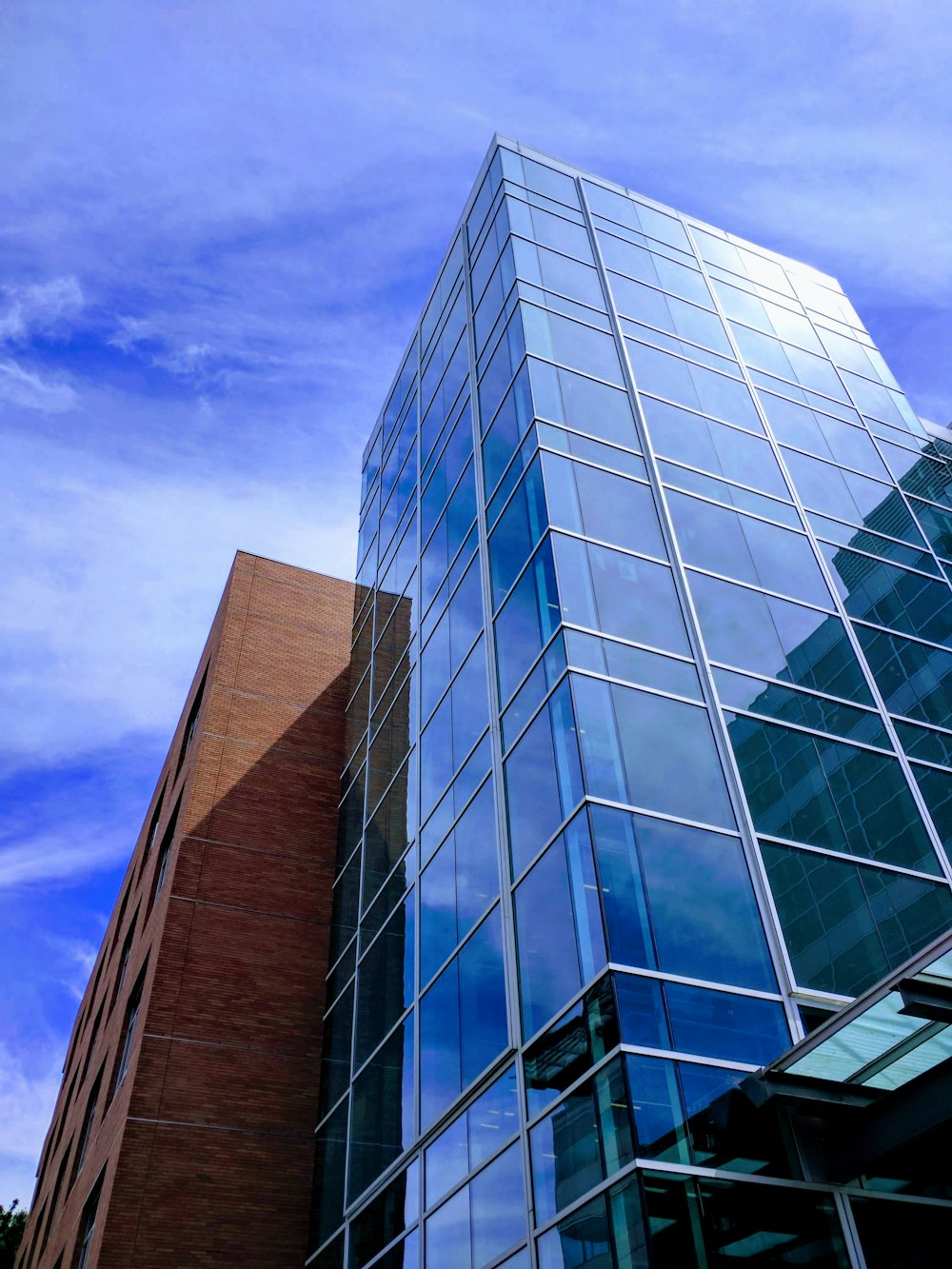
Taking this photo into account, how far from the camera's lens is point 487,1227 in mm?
11898

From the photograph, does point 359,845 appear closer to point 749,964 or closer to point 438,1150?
point 438,1150

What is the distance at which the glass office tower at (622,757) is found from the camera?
34.2ft

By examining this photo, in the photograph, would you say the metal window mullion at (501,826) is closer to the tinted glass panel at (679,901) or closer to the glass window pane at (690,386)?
the tinted glass panel at (679,901)

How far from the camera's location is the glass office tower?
1044 centimetres

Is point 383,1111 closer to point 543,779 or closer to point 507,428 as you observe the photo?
point 543,779

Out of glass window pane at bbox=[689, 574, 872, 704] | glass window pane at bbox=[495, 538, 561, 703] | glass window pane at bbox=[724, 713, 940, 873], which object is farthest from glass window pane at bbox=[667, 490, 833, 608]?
glass window pane at bbox=[724, 713, 940, 873]

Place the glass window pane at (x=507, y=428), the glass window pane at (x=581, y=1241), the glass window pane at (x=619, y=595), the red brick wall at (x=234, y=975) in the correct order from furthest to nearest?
the red brick wall at (x=234, y=975), the glass window pane at (x=507, y=428), the glass window pane at (x=619, y=595), the glass window pane at (x=581, y=1241)

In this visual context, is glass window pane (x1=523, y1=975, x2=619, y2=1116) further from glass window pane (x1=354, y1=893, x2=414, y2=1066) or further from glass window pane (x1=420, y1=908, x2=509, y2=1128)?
glass window pane (x1=354, y1=893, x2=414, y2=1066)

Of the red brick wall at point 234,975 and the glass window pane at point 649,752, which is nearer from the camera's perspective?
the glass window pane at point 649,752

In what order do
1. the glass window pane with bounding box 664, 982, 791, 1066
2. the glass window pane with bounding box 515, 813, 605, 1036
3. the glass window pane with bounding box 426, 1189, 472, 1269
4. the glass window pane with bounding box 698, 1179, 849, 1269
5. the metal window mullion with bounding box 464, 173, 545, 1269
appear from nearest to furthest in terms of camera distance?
the glass window pane with bounding box 698, 1179, 849, 1269 → the glass window pane with bounding box 664, 982, 791, 1066 → the glass window pane with bounding box 515, 813, 605, 1036 → the metal window mullion with bounding box 464, 173, 545, 1269 → the glass window pane with bounding box 426, 1189, 472, 1269

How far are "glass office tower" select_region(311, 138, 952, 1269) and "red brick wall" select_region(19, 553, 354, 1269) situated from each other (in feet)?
3.32

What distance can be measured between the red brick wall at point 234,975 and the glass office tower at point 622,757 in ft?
3.32

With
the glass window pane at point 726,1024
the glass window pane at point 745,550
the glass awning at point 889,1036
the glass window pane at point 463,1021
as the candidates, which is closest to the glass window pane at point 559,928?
the glass window pane at point 463,1021

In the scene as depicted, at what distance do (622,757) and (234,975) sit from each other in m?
11.8
